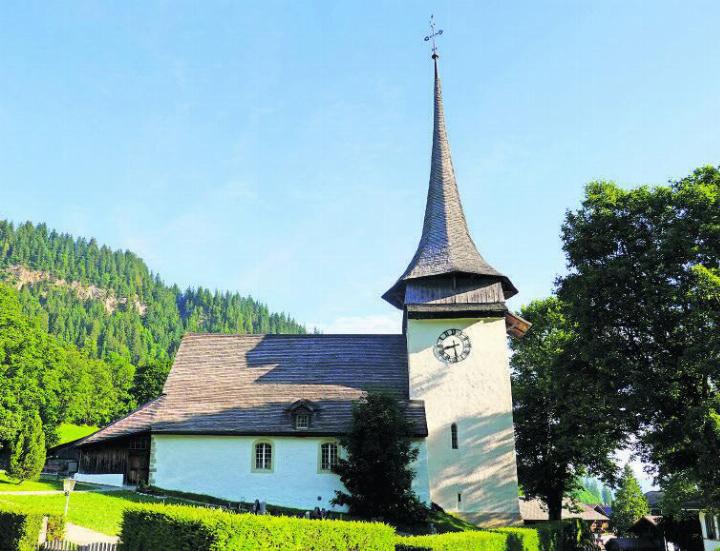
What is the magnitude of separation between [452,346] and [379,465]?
8342mm

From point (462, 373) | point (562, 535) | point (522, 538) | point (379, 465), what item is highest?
point (462, 373)

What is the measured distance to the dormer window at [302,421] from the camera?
28.0 metres

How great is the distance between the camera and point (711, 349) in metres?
19.9

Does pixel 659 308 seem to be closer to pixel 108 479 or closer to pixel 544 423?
pixel 544 423

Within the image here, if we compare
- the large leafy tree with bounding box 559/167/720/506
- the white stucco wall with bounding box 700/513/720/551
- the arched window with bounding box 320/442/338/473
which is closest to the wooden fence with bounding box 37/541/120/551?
the arched window with bounding box 320/442/338/473

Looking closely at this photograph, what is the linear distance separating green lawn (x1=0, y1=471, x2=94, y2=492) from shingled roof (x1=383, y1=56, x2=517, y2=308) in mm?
19294

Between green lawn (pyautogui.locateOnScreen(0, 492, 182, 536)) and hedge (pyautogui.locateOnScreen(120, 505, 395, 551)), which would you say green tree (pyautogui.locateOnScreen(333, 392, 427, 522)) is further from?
hedge (pyautogui.locateOnScreen(120, 505, 395, 551))

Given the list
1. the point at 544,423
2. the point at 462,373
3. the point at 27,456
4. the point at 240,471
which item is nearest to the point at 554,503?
the point at 544,423

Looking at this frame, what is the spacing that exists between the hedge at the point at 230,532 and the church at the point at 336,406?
12487 mm

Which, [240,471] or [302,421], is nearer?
[240,471]

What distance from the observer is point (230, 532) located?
40.2ft

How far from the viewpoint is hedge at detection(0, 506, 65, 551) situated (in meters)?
16.4

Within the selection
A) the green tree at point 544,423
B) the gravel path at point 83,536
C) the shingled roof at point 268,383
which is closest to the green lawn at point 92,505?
the gravel path at point 83,536

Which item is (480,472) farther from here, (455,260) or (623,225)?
(623,225)
